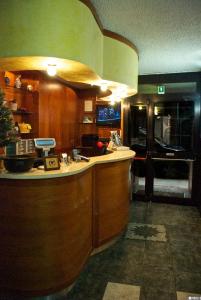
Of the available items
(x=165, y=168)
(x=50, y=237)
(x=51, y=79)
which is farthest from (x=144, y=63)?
(x=50, y=237)

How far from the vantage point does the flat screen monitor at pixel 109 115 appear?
557 centimetres

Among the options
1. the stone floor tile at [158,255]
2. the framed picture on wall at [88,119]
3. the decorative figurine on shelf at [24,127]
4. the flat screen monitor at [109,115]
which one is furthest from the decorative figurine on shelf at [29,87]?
the stone floor tile at [158,255]

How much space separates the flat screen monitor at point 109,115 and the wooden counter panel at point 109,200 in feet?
7.55

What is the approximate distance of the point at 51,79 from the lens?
4949 millimetres

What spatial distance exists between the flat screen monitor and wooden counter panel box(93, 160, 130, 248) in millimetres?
2301

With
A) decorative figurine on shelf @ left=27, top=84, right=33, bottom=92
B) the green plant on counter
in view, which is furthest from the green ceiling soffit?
decorative figurine on shelf @ left=27, top=84, right=33, bottom=92

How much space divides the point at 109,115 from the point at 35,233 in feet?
13.2

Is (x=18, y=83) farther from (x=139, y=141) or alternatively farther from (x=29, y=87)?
(x=139, y=141)

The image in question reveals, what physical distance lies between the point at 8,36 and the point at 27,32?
19cm

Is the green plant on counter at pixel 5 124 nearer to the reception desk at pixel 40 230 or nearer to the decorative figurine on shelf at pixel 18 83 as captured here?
the reception desk at pixel 40 230

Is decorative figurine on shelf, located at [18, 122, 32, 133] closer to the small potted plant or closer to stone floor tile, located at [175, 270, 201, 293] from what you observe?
the small potted plant

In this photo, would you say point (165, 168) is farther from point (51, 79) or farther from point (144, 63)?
point (51, 79)

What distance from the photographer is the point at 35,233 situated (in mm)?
2092

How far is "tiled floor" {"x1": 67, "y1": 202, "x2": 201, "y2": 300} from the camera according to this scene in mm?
2320
